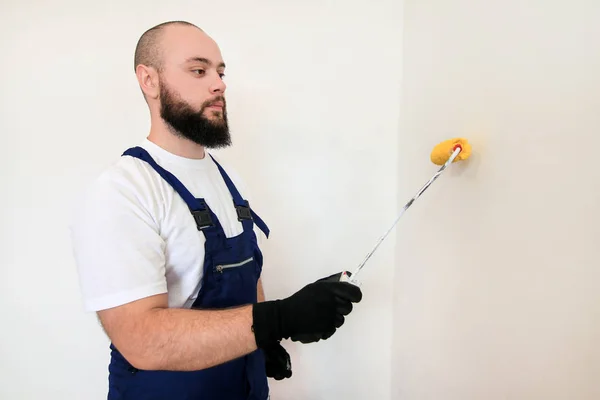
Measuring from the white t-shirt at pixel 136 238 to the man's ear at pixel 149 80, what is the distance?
5.4 inches

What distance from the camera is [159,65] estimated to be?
0.90 metres

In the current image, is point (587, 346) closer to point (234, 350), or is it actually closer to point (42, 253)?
point (234, 350)

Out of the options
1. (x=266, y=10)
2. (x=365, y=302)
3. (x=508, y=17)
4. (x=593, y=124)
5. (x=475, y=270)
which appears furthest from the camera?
(x=365, y=302)

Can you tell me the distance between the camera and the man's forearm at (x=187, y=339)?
66 centimetres

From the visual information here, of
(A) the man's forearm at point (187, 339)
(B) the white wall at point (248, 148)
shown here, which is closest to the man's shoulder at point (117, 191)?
(A) the man's forearm at point (187, 339)

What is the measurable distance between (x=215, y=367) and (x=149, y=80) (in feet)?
2.21

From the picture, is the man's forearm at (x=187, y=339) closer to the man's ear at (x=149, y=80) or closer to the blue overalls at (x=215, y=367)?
the blue overalls at (x=215, y=367)

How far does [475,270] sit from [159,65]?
36.5 inches

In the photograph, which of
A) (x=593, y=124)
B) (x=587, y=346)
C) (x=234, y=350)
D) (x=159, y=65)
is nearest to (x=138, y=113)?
(x=159, y=65)

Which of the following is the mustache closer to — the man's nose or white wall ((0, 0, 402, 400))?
the man's nose

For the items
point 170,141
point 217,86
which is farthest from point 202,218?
point 217,86

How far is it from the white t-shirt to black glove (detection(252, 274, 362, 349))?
0.19 meters

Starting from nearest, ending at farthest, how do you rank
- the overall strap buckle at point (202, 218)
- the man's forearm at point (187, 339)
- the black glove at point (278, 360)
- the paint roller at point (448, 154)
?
1. the man's forearm at point (187, 339)
2. the overall strap buckle at point (202, 218)
3. the paint roller at point (448, 154)
4. the black glove at point (278, 360)

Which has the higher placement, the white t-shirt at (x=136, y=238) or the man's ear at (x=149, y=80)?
the man's ear at (x=149, y=80)
